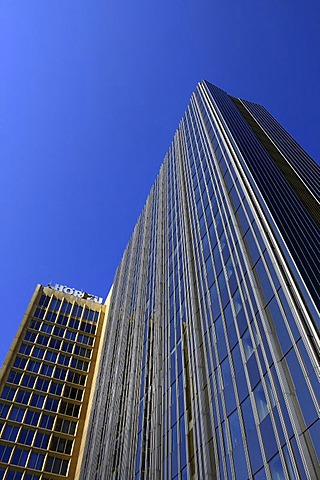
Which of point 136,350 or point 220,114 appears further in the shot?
point 220,114

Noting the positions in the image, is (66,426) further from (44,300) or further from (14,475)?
(44,300)

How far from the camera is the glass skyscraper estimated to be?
2536cm

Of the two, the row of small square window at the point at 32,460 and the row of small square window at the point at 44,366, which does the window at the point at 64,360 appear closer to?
the row of small square window at the point at 44,366

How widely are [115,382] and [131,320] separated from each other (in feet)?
28.9

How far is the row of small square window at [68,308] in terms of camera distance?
8938 centimetres

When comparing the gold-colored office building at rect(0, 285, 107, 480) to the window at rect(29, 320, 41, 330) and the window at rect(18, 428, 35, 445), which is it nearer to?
the window at rect(18, 428, 35, 445)

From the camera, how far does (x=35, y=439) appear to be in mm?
67062

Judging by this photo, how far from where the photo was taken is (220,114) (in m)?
60.7

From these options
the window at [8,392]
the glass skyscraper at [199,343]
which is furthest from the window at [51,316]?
the window at [8,392]

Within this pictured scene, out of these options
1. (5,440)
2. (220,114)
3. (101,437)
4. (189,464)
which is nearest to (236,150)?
(220,114)

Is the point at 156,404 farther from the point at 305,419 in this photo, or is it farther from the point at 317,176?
the point at 317,176

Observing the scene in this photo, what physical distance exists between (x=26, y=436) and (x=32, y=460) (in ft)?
11.7

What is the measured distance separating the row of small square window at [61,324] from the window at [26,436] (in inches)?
769

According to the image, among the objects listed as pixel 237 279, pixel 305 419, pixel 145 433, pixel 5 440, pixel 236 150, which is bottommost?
pixel 305 419
